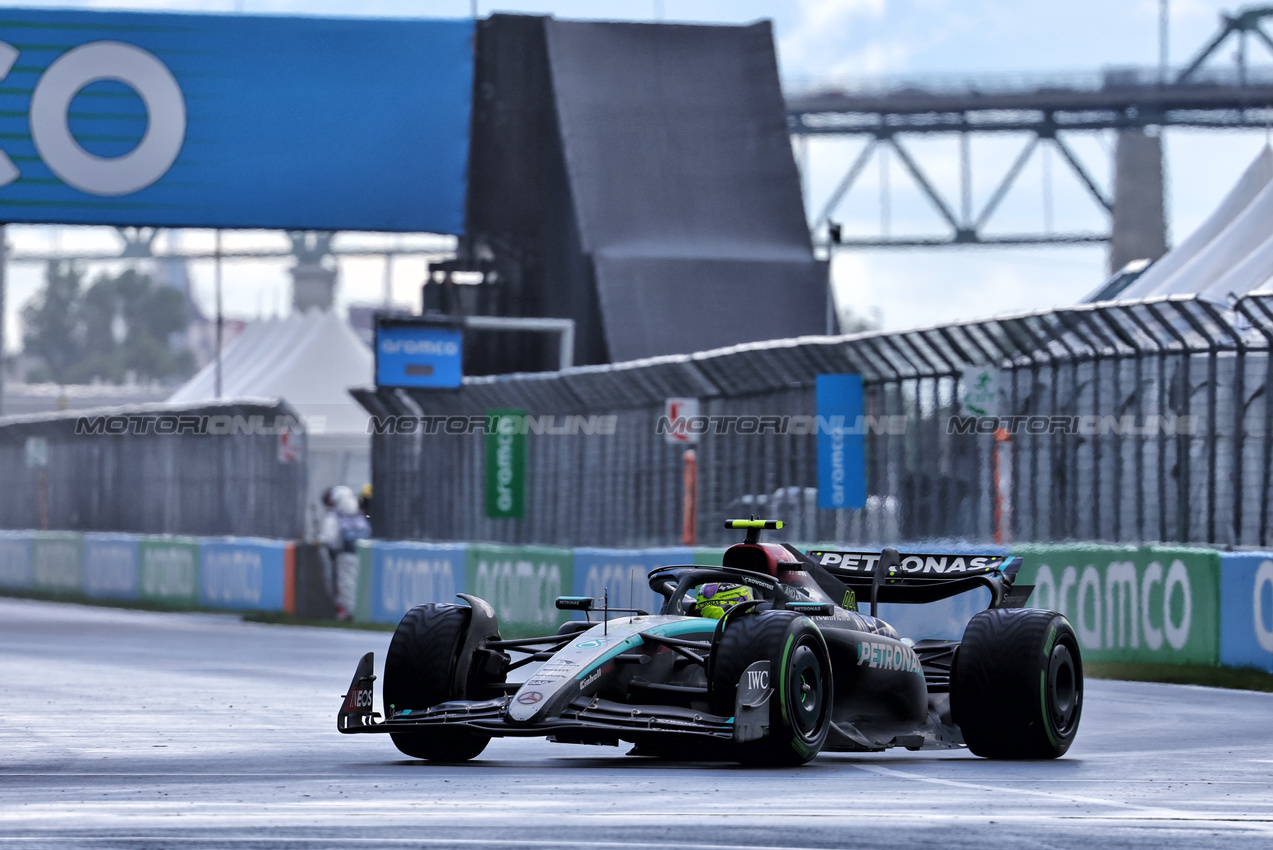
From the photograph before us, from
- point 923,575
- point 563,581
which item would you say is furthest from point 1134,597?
point 563,581

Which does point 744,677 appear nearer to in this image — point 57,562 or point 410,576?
point 410,576

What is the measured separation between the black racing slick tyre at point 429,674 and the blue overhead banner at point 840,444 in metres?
10.7

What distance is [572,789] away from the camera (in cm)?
930

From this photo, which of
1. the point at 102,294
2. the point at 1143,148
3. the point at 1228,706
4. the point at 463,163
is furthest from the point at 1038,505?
the point at 102,294

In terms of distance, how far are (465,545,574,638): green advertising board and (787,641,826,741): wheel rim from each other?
13043 millimetres

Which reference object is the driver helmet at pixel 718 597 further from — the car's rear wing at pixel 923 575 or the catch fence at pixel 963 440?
the catch fence at pixel 963 440

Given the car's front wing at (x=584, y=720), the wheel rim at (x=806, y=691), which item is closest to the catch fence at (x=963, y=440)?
the wheel rim at (x=806, y=691)

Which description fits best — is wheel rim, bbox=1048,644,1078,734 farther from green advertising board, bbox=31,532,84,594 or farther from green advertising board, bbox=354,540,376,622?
green advertising board, bbox=31,532,84,594

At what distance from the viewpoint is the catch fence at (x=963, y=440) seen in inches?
688

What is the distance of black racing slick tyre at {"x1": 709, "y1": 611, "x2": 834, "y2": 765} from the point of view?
991cm

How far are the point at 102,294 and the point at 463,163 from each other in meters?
150

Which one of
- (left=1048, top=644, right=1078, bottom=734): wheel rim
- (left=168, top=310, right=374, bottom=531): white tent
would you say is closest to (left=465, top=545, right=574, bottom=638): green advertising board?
(left=1048, top=644, right=1078, bottom=734): wheel rim

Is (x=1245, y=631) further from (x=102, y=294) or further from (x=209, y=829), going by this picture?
(x=102, y=294)

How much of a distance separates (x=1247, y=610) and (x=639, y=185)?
58.9 feet
